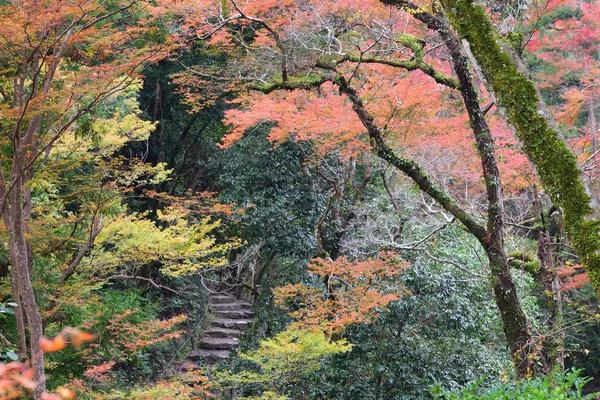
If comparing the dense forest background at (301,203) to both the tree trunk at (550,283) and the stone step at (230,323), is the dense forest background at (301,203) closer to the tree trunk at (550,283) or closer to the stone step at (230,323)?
the tree trunk at (550,283)

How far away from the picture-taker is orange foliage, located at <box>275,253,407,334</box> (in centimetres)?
702

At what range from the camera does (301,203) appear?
9.41m

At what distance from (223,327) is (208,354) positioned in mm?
1258

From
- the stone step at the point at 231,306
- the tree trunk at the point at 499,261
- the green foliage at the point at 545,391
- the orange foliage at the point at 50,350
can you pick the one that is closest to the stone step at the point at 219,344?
the stone step at the point at 231,306

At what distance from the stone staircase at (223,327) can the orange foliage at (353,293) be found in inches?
114

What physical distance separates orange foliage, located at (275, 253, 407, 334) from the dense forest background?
43mm

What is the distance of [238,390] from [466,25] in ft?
22.4

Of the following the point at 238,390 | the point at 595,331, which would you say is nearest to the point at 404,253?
the point at 238,390

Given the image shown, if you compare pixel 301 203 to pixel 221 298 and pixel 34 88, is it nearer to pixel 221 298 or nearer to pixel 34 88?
pixel 221 298

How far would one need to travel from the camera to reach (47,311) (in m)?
6.05

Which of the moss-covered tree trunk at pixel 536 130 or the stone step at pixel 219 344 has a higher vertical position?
the moss-covered tree trunk at pixel 536 130

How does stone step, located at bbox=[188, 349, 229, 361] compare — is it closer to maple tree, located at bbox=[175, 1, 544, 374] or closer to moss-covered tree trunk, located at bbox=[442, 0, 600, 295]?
maple tree, located at bbox=[175, 1, 544, 374]

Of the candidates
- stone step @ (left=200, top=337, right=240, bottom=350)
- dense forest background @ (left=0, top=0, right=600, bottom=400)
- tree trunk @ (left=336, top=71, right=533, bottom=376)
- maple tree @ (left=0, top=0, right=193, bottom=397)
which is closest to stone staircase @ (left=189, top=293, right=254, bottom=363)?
stone step @ (left=200, top=337, right=240, bottom=350)

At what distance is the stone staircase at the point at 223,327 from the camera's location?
10.3m
